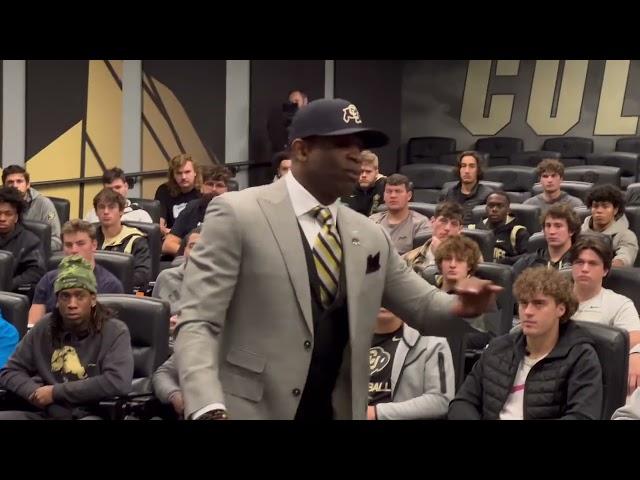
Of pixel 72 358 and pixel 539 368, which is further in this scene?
pixel 72 358

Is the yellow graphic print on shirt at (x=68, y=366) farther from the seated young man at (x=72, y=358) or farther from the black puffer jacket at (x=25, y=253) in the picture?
the black puffer jacket at (x=25, y=253)

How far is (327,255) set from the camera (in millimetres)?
2463

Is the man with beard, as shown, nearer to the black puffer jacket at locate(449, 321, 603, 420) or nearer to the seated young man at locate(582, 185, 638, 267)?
the seated young man at locate(582, 185, 638, 267)

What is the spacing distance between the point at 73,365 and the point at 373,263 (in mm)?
2261

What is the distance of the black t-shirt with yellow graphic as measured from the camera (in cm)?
415

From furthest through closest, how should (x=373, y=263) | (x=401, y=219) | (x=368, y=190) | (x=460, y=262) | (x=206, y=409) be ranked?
(x=368, y=190) → (x=401, y=219) → (x=460, y=262) → (x=373, y=263) → (x=206, y=409)

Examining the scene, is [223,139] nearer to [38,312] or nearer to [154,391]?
[38,312]

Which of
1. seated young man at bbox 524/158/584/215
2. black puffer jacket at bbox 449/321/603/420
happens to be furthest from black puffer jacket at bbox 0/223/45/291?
seated young man at bbox 524/158/584/215

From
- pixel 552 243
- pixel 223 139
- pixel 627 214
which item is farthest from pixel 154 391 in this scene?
pixel 223 139

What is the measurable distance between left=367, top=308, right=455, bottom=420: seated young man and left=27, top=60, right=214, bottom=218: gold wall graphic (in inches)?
225

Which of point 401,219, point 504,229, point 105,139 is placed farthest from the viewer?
point 105,139

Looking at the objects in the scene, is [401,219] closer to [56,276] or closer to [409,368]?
[56,276]

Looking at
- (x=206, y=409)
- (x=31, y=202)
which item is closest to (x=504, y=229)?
(x=31, y=202)
